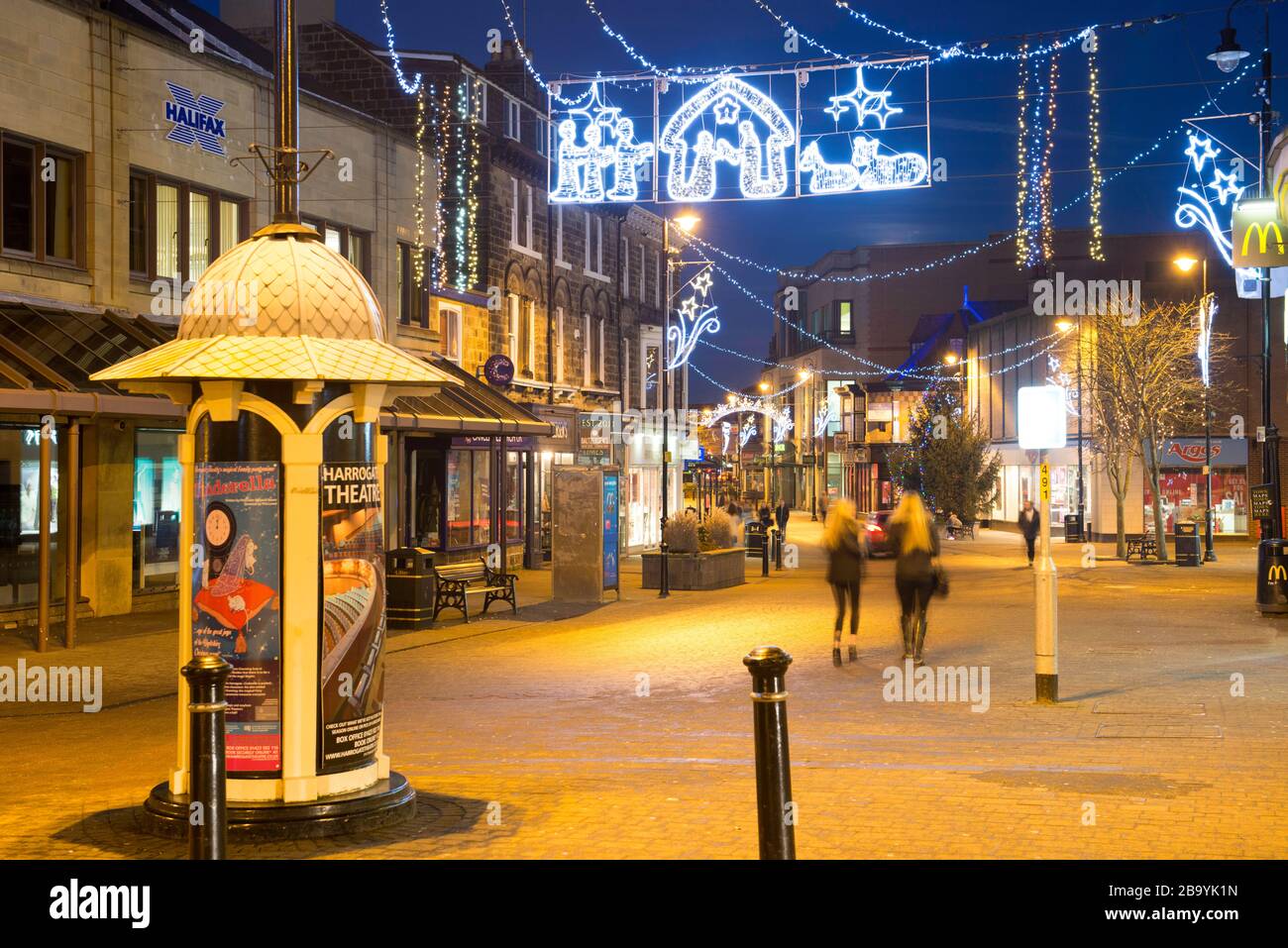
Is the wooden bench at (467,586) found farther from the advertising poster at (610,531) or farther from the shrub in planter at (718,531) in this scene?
the shrub in planter at (718,531)

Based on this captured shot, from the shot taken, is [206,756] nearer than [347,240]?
Yes

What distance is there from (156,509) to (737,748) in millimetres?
14023

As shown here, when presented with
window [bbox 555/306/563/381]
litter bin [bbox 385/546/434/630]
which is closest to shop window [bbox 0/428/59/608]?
litter bin [bbox 385/546/434/630]

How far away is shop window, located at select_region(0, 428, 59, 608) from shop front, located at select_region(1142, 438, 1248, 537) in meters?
41.5

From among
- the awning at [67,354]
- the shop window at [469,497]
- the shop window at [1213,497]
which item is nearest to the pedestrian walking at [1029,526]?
the shop window at [469,497]

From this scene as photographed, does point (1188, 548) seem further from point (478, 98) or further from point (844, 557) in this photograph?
point (844, 557)

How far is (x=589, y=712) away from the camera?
12914 mm

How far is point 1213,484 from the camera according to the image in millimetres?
52375

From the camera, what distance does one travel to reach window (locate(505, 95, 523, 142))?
37031mm

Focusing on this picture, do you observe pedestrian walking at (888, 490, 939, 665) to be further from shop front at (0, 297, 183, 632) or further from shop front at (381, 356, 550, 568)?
shop front at (381, 356, 550, 568)

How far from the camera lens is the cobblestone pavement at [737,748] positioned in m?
7.93

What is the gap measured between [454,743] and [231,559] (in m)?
3.72

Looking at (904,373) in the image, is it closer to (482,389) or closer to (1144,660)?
(482,389)

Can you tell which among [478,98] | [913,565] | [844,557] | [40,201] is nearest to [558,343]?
[478,98]
